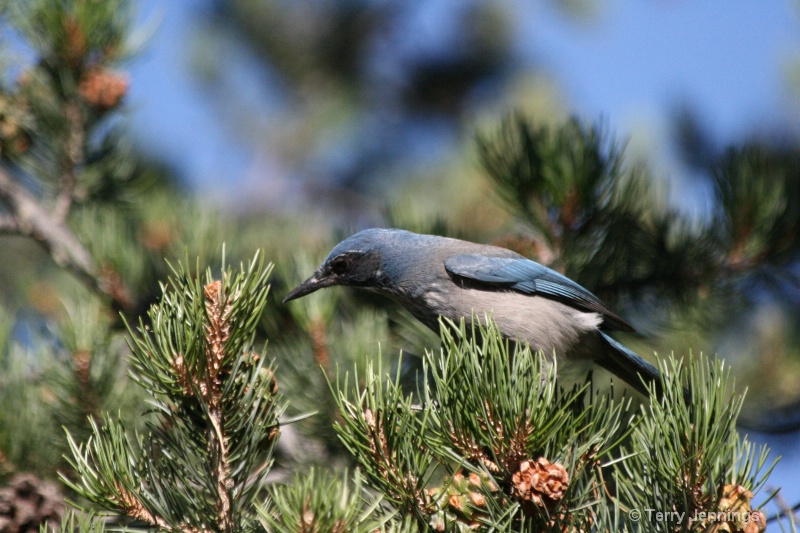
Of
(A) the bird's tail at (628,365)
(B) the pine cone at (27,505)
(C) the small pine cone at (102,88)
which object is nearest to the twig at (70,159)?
(C) the small pine cone at (102,88)

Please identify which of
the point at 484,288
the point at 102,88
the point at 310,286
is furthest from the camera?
the point at 484,288

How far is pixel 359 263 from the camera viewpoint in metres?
3.36

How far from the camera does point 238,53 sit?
10398 millimetres

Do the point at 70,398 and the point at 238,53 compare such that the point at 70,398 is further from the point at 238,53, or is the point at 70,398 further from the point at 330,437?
the point at 238,53

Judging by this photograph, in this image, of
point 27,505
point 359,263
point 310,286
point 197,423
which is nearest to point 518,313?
point 359,263

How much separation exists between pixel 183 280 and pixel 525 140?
5.90 feet

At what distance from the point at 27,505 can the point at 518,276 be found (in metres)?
2.01

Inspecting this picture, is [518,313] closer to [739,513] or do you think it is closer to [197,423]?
[739,513]

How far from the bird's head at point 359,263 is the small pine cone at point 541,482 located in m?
1.56

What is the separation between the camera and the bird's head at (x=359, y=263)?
Result: 3202mm

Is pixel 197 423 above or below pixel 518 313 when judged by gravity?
above

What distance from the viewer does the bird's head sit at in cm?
320

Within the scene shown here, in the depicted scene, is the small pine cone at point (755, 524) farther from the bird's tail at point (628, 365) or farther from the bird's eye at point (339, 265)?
the bird's eye at point (339, 265)

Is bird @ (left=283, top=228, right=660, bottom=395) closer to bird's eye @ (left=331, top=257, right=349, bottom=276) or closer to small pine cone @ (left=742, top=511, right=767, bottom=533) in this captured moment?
bird's eye @ (left=331, top=257, right=349, bottom=276)
